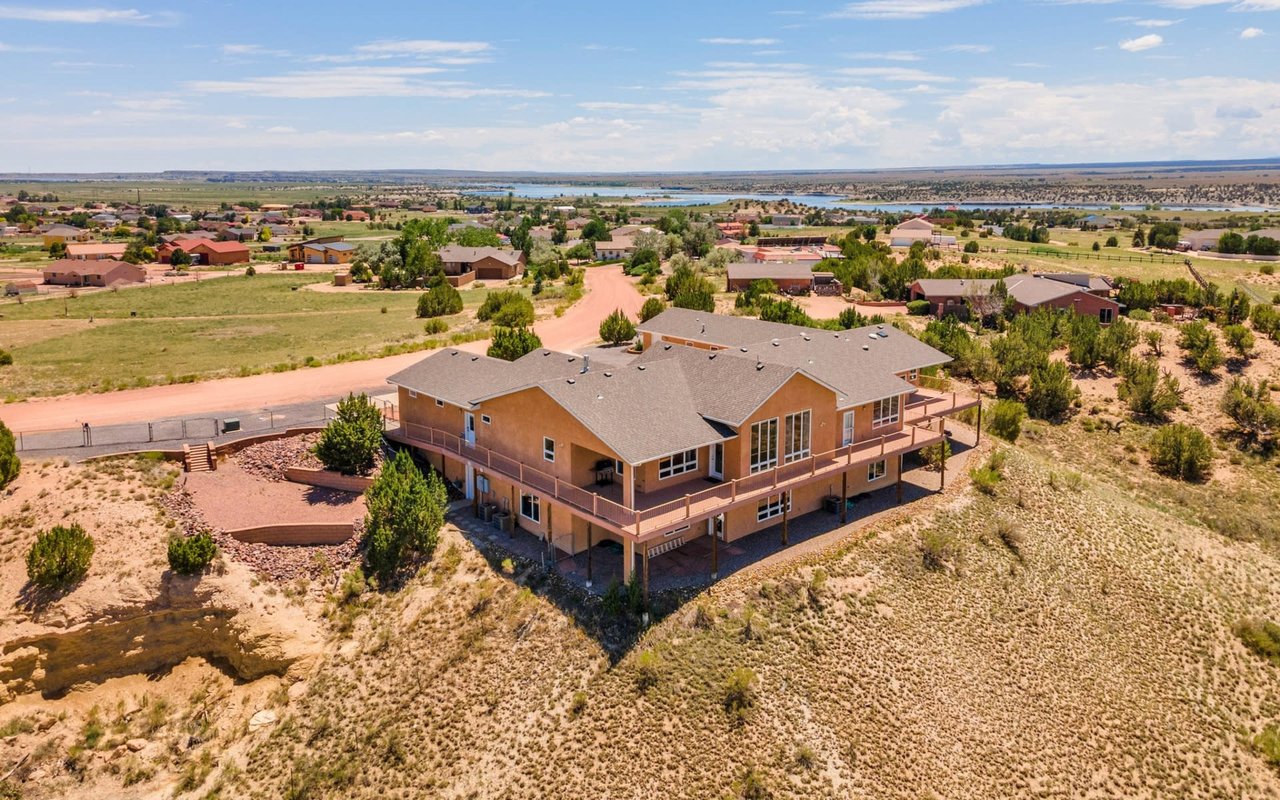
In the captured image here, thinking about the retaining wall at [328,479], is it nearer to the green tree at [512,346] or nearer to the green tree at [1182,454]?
the green tree at [512,346]

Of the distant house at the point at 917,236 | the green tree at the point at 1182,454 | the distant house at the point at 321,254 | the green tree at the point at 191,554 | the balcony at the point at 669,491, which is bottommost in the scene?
the green tree at the point at 1182,454

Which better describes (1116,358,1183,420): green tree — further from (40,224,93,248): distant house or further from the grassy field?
(40,224,93,248): distant house

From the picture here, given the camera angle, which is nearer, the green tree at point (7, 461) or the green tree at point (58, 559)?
the green tree at point (58, 559)

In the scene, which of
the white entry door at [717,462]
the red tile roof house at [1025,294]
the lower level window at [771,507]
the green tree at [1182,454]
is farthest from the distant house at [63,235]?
the green tree at [1182,454]

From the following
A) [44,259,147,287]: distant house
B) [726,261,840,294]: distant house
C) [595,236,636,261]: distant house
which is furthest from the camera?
[595,236,636,261]: distant house

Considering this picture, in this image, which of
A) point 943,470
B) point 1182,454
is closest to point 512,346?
point 943,470

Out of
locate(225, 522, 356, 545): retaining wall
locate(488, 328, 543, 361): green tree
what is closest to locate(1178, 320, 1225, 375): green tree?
locate(488, 328, 543, 361): green tree
